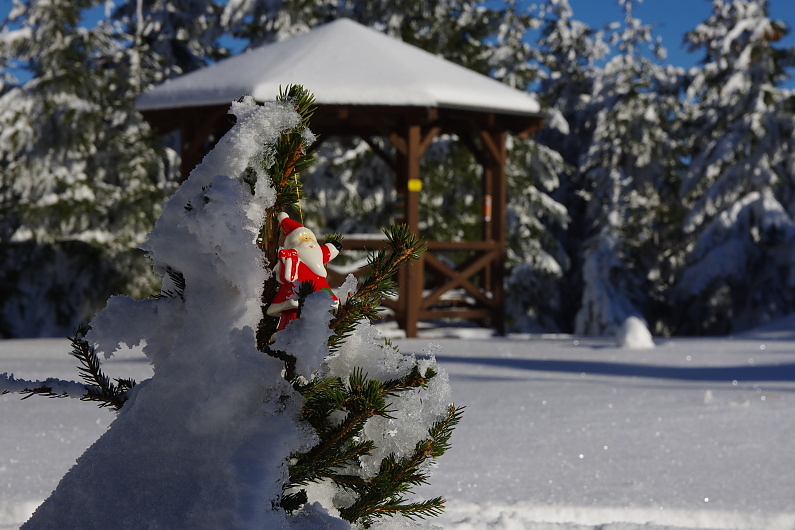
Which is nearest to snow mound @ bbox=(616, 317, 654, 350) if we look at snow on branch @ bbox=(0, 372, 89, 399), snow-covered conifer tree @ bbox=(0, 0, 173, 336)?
snow on branch @ bbox=(0, 372, 89, 399)

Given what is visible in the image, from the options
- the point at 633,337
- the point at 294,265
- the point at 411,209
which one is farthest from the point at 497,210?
the point at 294,265

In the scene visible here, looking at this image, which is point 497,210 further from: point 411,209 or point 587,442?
point 587,442

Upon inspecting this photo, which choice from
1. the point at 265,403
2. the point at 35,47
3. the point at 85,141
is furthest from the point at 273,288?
the point at 35,47

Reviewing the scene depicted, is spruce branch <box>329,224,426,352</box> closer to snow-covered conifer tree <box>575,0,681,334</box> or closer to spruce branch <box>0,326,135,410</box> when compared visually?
spruce branch <box>0,326,135,410</box>

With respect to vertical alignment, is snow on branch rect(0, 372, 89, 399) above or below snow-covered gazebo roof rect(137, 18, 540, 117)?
below

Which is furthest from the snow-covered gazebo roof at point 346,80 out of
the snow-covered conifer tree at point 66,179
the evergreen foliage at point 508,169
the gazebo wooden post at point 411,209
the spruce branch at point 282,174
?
the spruce branch at point 282,174

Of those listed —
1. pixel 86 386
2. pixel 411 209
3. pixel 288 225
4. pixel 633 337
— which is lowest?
pixel 633 337

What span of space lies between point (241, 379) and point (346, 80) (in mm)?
8433

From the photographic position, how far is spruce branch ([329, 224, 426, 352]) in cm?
179

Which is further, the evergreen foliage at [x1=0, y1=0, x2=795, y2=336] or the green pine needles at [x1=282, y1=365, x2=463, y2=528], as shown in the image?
the evergreen foliage at [x1=0, y1=0, x2=795, y2=336]

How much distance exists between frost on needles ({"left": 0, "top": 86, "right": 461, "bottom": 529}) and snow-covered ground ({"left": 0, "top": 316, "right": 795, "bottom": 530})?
282 mm

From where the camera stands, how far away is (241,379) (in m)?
1.64

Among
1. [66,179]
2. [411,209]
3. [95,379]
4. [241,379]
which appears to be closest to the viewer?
[241,379]

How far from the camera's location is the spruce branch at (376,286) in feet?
5.86
